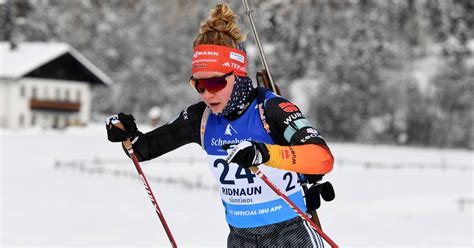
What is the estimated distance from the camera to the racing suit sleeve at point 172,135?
A: 4879 millimetres

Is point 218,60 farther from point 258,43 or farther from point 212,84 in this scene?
point 258,43

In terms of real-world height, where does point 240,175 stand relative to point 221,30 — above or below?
below

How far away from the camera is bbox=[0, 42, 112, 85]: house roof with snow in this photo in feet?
192


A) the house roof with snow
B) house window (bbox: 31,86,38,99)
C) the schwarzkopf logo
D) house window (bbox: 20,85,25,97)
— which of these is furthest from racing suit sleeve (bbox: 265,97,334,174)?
house window (bbox: 31,86,38,99)

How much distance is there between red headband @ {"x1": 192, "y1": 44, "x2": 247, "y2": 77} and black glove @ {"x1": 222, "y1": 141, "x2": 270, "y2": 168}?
2.32 ft

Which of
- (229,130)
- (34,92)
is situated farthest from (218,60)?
(34,92)

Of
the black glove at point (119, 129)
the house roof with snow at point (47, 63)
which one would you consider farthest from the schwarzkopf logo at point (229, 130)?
the house roof with snow at point (47, 63)

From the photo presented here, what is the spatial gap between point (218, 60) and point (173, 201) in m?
17.9

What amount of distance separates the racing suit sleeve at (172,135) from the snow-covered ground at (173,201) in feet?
24.9

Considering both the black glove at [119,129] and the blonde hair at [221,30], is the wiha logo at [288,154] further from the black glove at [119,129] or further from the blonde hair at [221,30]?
the black glove at [119,129]

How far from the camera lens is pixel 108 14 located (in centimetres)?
7938

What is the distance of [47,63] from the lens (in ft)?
194

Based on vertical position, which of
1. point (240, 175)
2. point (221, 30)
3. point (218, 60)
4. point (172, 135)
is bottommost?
point (240, 175)

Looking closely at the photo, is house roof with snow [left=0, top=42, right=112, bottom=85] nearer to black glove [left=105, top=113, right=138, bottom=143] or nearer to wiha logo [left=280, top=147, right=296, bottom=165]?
black glove [left=105, top=113, right=138, bottom=143]
